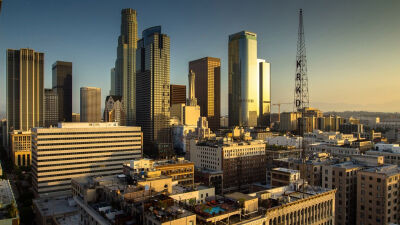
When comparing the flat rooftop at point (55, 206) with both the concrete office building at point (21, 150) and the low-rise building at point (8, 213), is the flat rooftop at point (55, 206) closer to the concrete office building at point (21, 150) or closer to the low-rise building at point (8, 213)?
the low-rise building at point (8, 213)

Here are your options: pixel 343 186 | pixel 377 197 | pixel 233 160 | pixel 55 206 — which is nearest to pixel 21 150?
pixel 55 206

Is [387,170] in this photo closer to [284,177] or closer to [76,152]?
[284,177]

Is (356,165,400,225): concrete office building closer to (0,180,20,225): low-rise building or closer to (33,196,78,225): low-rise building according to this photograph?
(33,196,78,225): low-rise building

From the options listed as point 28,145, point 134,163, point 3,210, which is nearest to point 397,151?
point 134,163

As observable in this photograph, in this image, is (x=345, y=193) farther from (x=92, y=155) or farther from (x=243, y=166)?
(x=92, y=155)

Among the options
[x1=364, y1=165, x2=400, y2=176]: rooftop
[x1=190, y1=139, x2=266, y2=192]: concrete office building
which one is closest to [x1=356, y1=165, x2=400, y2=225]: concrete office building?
[x1=364, y1=165, x2=400, y2=176]: rooftop

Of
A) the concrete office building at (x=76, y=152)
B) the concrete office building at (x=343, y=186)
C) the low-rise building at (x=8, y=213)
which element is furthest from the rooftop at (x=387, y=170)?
the concrete office building at (x=76, y=152)
